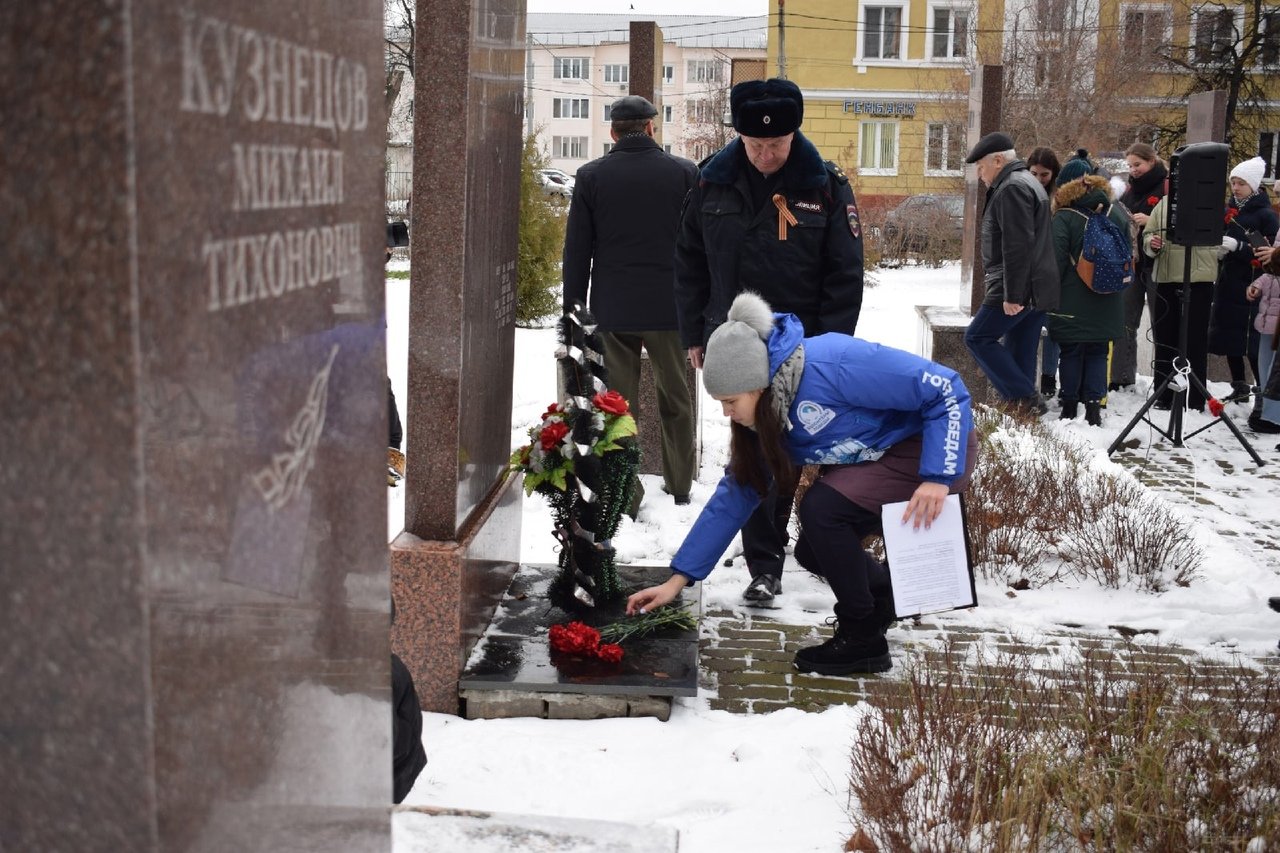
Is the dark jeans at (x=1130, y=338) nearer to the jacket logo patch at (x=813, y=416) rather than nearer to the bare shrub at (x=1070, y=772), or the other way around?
the jacket logo patch at (x=813, y=416)

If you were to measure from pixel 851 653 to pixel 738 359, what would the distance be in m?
1.22

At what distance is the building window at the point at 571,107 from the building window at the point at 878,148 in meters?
37.0

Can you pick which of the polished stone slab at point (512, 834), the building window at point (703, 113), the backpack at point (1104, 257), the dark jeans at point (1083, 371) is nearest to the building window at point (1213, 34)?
the building window at point (703, 113)

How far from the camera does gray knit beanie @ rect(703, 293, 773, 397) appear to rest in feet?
14.5

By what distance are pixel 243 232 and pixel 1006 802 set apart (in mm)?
2221

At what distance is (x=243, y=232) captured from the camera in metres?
1.48

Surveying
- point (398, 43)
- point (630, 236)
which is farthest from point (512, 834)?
point (398, 43)

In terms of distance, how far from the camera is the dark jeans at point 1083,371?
998 centimetres

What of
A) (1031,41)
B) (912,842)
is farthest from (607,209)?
(1031,41)

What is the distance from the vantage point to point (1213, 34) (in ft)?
112

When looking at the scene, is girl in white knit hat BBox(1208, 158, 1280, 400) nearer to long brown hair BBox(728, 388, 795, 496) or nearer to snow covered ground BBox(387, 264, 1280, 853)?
snow covered ground BBox(387, 264, 1280, 853)

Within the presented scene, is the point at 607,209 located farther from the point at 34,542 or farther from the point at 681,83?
the point at 681,83

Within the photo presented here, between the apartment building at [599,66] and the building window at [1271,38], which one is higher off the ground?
the apartment building at [599,66]

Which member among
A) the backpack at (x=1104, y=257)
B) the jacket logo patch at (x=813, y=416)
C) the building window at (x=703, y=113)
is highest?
the building window at (x=703, y=113)
